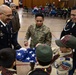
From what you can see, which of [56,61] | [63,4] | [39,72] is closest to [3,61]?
[39,72]

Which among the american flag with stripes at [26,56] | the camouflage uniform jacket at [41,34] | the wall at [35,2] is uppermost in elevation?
the camouflage uniform jacket at [41,34]

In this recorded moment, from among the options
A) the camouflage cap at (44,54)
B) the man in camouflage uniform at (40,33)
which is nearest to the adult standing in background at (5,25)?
the man in camouflage uniform at (40,33)

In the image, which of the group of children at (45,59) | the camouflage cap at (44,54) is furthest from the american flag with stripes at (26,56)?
the camouflage cap at (44,54)

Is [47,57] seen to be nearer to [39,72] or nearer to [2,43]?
[39,72]

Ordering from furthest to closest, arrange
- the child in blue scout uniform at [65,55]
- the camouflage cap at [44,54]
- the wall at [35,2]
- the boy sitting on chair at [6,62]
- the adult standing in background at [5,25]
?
the wall at [35,2] < the adult standing in background at [5,25] < the child in blue scout uniform at [65,55] < the camouflage cap at [44,54] < the boy sitting on chair at [6,62]

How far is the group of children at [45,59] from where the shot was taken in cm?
187

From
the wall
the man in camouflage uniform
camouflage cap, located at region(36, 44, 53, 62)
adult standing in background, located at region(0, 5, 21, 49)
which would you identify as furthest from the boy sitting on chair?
the wall

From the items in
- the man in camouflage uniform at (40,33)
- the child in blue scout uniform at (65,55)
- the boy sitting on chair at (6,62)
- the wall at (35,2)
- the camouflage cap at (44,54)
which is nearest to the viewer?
the boy sitting on chair at (6,62)

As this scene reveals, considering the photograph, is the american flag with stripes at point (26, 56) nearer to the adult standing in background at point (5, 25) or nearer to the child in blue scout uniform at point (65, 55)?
the adult standing in background at point (5, 25)

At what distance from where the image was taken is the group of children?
1.87 metres

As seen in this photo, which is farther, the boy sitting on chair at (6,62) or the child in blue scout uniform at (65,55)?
the child in blue scout uniform at (65,55)

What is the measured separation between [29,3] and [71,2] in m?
4.53

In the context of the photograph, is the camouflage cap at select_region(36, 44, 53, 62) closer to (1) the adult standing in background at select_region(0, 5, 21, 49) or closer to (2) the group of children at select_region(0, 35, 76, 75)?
(2) the group of children at select_region(0, 35, 76, 75)

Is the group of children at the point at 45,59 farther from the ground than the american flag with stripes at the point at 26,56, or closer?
farther from the ground
